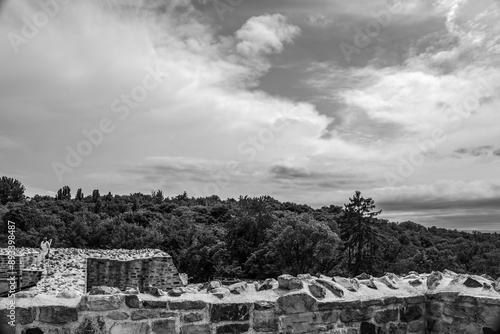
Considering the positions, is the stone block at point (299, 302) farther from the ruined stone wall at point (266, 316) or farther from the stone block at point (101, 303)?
the stone block at point (101, 303)

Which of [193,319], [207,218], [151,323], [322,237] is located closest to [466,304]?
[193,319]

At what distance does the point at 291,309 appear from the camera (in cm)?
337

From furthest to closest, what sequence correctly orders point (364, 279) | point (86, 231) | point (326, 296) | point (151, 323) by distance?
point (86, 231), point (364, 279), point (326, 296), point (151, 323)

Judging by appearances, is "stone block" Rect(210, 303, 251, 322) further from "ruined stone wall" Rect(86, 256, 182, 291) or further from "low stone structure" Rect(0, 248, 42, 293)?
"ruined stone wall" Rect(86, 256, 182, 291)

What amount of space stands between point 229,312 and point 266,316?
310 mm

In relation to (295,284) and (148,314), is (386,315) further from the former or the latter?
(148,314)

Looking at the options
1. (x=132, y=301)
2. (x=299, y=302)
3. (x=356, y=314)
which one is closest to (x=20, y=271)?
(x=132, y=301)

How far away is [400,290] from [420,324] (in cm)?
35

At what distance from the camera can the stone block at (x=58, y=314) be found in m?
2.89

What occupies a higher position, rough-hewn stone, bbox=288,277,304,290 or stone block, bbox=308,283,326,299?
rough-hewn stone, bbox=288,277,304,290

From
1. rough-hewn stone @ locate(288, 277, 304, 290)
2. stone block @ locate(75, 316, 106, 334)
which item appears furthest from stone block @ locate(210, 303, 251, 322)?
stone block @ locate(75, 316, 106, 334)

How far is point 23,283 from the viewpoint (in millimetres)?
11961

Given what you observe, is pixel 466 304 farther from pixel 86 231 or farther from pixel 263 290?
pixel 86 231

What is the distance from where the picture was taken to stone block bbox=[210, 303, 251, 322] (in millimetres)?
3215
